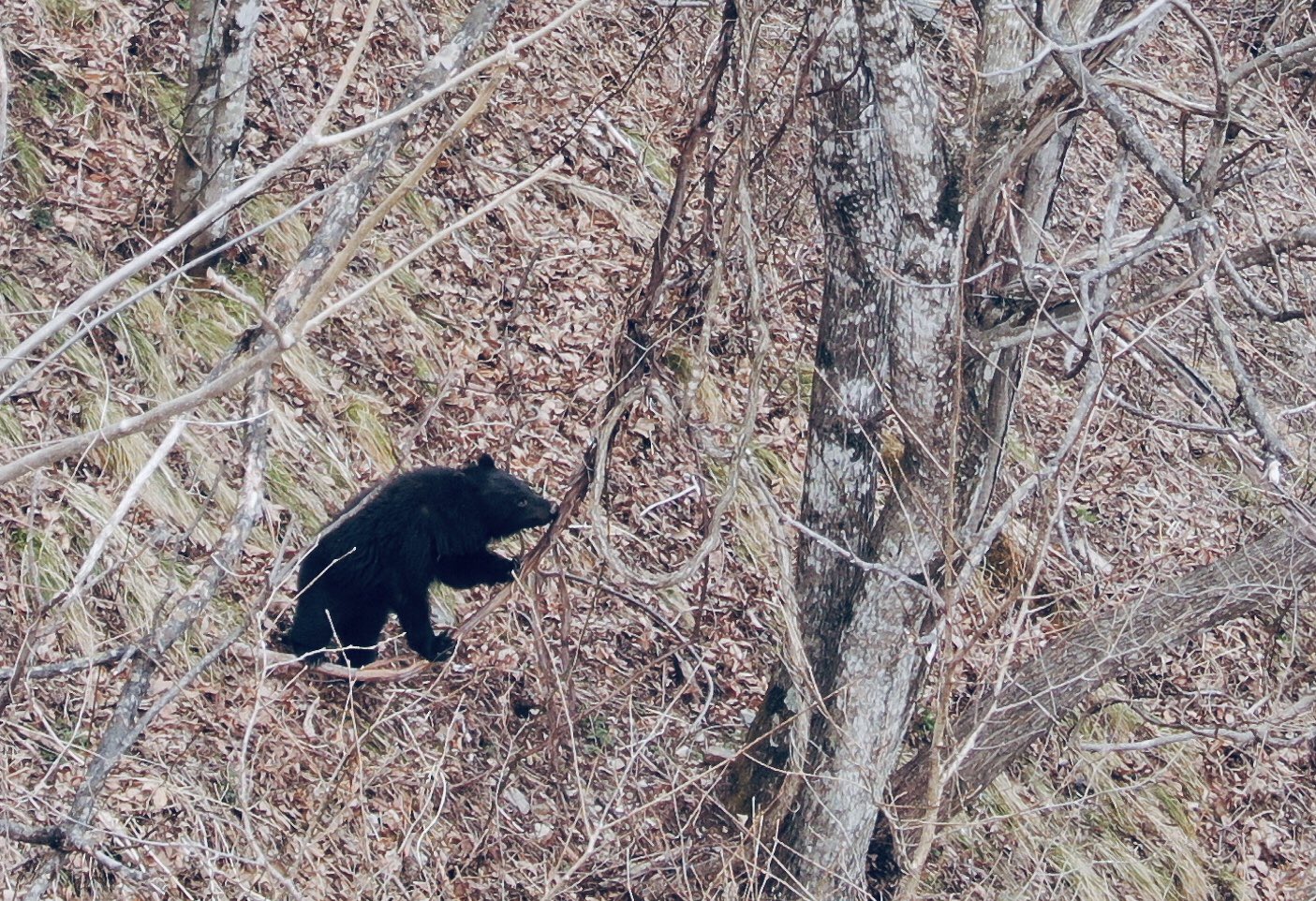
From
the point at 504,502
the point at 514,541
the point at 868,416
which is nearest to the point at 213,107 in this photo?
the point at 504,502

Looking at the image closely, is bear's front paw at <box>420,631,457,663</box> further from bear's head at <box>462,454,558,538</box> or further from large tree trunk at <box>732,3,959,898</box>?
large tree trunk at <box>732,3,959,898</box>

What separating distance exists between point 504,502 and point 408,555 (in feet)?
1.77

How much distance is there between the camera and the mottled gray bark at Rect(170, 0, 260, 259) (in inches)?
254

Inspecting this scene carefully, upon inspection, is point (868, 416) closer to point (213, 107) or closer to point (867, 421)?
point (867, 421)

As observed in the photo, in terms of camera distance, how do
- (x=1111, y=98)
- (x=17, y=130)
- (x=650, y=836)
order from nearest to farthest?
(x=1111, y=98)
(x=650, y=836)
(x=17, y=130)

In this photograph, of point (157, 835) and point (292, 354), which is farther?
point (292, 354)

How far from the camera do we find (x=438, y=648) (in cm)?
600

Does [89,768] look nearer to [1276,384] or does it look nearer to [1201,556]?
[1201,556]

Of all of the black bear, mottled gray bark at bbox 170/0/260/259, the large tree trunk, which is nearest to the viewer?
the large tree trunk

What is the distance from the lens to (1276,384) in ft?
35.2

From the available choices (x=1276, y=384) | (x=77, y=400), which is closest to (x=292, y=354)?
(x=77, y=400)

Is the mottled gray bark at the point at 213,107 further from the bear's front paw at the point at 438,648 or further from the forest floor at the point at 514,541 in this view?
the bear's front paw at the point at 438,648

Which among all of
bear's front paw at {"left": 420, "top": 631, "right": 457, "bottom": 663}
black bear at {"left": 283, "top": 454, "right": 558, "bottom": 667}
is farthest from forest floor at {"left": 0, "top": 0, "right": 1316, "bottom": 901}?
black bear at {"left": 283, "top": 454, "right": 558, "bottom": 667}

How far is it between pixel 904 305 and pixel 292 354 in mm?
3415
